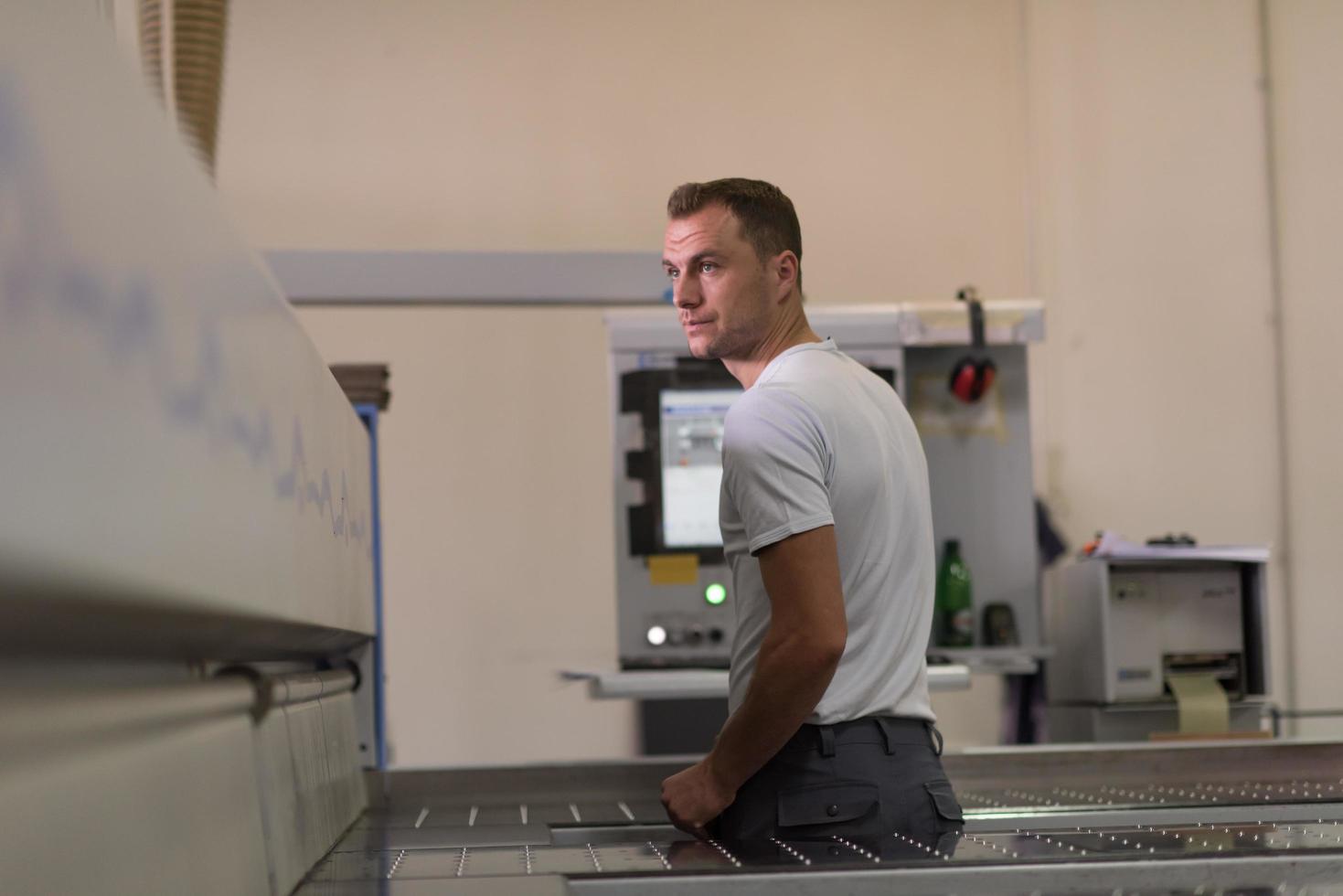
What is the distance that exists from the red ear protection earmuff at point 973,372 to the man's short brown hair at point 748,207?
6.02ft

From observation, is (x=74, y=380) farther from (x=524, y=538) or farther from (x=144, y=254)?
(x=524, y=538)

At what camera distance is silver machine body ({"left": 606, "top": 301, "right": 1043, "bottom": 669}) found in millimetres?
3291

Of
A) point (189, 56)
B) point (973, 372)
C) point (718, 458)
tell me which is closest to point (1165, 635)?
point (973, 372)

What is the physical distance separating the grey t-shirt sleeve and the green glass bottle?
1.94 meters

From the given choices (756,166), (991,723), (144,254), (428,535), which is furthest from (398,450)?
(144,254)

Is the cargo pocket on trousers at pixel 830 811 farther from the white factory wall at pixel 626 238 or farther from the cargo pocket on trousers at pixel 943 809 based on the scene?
the white factory wall at pixel 626 238

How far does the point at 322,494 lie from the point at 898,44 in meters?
3.86

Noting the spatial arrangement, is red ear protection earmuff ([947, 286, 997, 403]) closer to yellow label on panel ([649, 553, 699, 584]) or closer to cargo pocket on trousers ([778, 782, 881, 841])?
yellow label on panel ([649, 553, 699, 584])

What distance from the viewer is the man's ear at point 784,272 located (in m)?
1.55

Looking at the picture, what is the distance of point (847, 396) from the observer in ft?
4.70

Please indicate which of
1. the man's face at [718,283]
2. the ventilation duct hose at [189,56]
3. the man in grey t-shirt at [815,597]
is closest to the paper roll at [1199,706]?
the man in grey t-shirt at [815,597]

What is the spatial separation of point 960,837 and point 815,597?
0.82ft

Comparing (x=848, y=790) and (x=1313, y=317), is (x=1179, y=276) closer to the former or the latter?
(x=1313, y=317)

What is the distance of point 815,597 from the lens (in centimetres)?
135
